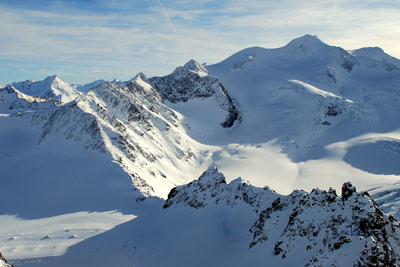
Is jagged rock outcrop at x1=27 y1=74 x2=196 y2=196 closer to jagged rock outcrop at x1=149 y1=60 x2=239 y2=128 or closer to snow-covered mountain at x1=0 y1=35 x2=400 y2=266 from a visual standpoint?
snow-covered mountain at x1=0 y1=35 x2=400 y2=266

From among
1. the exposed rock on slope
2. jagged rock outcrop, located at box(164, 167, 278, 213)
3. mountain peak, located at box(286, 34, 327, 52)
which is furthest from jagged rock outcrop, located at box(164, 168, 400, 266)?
mountain peak, located at box(286, 34, 327, 52)

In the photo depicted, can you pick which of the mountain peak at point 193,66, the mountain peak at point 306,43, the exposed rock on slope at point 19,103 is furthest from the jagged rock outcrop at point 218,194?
the mountain peak at point 306,43

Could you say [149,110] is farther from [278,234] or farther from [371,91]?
[371,91]

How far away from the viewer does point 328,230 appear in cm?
1712

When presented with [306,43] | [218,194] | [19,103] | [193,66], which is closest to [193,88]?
[193,66]

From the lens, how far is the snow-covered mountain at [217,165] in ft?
68.4

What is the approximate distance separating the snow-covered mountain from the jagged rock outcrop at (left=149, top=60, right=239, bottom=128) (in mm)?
556

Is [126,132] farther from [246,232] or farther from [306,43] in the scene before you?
[306,43]

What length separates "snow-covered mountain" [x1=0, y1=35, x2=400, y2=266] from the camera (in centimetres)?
2086

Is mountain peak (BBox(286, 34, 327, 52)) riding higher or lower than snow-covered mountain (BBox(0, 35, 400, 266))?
higher

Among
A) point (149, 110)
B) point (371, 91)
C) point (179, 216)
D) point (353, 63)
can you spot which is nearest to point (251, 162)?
point (149, 110)

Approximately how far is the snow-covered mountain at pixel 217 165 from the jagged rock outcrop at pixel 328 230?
79 mm

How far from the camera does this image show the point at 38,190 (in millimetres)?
48531

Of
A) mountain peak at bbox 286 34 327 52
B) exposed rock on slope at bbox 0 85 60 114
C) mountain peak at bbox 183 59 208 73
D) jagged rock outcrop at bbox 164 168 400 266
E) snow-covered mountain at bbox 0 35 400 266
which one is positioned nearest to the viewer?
jagged rock outcrop at bbox 164 168 400 266
